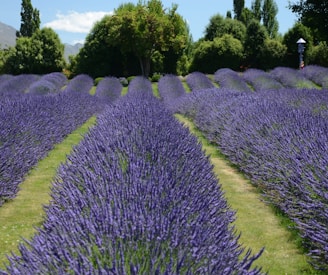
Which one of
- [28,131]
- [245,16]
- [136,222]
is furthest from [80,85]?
[245,16]

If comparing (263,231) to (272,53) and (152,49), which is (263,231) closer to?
(152,49)

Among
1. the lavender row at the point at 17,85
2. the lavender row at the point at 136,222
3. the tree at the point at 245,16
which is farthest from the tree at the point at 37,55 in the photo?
the lavender row at the point at 136,222

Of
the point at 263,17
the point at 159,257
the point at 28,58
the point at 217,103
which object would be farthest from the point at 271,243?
the point at 263,17

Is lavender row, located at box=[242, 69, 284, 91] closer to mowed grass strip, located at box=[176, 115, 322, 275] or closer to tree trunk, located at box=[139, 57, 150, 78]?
tree trunk, located at box=[139, 57, 150, 78]

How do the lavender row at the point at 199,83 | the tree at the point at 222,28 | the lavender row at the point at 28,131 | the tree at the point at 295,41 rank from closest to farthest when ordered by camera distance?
the lavender row at the point at 28,131, the lavender row at the point at 199,83, the tree at the point at 295,41, the tree at the point at 222,28

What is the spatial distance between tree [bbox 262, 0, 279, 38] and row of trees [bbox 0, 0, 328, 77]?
566 inches

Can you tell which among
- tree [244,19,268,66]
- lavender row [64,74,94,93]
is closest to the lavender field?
lavender row [64,74,94,93]

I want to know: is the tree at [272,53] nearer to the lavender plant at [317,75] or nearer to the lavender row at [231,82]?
the lavender plant at [317,75]

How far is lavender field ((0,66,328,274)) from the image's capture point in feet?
7.54

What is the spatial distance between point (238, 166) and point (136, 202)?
4.47m

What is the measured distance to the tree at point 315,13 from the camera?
15.3 m

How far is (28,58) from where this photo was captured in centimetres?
2823

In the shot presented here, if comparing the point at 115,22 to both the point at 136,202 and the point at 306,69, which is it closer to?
the point at 306,69

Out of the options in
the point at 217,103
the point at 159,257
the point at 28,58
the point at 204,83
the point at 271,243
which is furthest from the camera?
the point at 28,58
